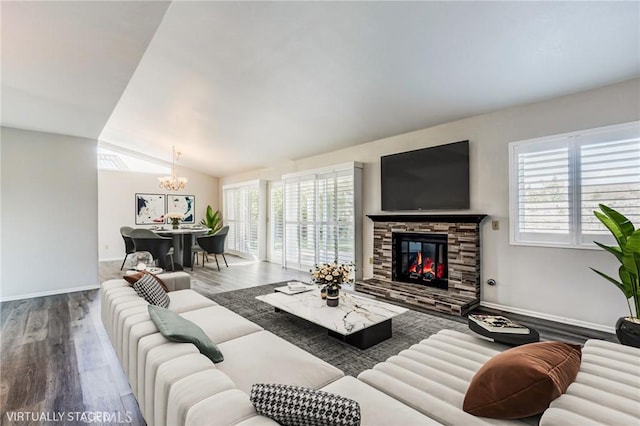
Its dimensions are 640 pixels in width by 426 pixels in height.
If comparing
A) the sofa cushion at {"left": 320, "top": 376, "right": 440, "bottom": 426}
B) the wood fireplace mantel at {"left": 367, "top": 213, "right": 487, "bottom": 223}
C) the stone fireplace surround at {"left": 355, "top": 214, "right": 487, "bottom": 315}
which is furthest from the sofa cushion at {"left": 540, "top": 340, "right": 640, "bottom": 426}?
the wood fireplace mantel at {"left": 367, "top": 213, "right": 487, "bottom": 223}

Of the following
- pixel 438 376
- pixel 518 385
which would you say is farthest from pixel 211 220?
pixel 518 385

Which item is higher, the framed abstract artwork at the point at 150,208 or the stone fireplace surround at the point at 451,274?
the framed abstract artwork at the point at 150,208

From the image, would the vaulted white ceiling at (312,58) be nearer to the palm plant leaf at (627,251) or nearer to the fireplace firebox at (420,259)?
the palm plant leaf at (627,251)

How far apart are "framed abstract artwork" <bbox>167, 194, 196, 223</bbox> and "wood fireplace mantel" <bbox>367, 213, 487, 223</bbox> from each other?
21.4 ft

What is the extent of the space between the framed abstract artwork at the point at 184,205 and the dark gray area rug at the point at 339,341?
579 centimetres

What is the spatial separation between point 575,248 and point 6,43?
19.1 ft

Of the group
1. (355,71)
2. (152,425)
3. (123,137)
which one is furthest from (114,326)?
(123,137)

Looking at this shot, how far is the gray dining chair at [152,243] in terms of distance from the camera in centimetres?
571

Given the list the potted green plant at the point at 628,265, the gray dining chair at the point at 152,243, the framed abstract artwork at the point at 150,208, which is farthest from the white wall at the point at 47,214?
the potted green plant at the point at 628,265

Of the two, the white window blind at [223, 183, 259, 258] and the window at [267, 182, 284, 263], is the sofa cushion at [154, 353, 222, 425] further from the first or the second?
the white window blind at [223, 183, 259, 258]

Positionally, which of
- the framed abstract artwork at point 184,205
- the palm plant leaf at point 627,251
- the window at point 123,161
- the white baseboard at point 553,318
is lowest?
the white baseboard at point 553,318

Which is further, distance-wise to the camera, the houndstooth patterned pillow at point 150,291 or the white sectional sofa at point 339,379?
the houndstooth patterned pillow at point 150,291

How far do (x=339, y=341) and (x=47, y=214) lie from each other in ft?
16.6

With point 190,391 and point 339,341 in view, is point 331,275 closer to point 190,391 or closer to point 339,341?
point 339,341
